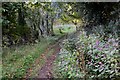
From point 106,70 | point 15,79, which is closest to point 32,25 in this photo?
point 15,79

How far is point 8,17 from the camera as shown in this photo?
41.5 ft

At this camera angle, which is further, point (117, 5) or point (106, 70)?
point (117, 5)

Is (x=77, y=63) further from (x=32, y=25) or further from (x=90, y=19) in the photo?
(x=32, y=25)

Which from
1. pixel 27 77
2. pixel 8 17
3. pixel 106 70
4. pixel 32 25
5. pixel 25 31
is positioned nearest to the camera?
pixel 106 70

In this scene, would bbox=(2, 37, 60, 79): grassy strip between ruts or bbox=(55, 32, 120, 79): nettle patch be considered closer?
bbox=(55, 32, 120, 79): nettle patch

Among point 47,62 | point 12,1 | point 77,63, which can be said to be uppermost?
point 12,1

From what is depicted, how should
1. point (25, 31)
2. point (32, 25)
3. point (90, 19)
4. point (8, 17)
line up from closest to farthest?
point (90, 19), point (8, 17), point (25, 31), point (32, 25)

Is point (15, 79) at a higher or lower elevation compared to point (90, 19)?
lower

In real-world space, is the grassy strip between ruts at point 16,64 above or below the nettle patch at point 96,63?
below

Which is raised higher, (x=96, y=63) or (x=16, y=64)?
(x=96, y=63)

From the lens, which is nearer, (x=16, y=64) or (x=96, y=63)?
(x=96, y=63)

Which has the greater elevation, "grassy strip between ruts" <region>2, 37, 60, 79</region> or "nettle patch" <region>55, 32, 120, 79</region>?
"nettle patch" <region>55, 32, 120, 79</region>

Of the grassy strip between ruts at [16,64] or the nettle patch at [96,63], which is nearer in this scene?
the nettle patch at [96,63]

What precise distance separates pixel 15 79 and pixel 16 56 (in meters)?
3.06
